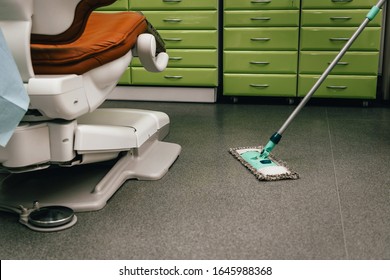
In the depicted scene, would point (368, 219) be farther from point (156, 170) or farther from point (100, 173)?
point (100, 173)

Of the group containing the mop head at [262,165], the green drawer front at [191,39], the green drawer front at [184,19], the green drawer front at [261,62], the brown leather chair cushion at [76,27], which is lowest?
the mop head at [262,165]

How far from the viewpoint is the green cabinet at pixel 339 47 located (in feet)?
10.2

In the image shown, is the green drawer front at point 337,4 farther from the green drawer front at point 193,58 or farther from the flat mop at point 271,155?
the flat mop at point 271,155

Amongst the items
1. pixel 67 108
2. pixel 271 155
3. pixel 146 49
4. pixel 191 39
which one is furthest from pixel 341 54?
pixel 191 39

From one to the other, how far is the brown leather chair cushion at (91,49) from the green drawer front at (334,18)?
5.43 feet

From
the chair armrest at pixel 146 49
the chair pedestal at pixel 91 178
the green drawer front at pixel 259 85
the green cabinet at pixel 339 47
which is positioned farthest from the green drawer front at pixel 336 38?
the chair armrest at pixel 146 49

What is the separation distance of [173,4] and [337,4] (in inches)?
40.2

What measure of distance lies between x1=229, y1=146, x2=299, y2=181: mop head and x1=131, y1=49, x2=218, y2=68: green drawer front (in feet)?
3.82

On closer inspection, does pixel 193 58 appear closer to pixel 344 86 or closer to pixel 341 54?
pixel 344 86

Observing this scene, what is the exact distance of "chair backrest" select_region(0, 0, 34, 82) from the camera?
1354 millimetres

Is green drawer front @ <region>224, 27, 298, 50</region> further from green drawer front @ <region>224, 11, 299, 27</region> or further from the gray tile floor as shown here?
the gray tile floor

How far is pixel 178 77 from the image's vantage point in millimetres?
3391

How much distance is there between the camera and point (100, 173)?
1937 mm

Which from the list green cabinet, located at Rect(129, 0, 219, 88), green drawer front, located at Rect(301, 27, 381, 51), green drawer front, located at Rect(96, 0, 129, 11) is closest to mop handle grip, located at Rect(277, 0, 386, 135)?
green drawer front, located at Rect(301, 27, 381, 51)
